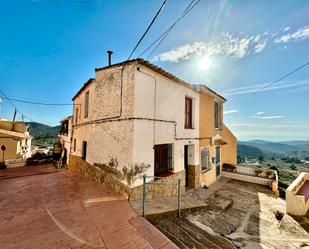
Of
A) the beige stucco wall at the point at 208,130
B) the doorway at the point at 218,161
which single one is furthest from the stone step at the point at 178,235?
the doorway at the point at 218,161

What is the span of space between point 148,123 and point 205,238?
165 inches

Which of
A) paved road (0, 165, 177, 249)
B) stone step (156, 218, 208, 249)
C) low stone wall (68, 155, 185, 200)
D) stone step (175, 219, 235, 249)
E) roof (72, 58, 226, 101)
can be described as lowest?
stone step (175, 219, 235, 249)

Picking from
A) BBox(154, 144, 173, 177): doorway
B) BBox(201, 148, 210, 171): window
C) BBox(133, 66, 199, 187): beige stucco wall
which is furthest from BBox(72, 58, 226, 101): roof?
BBox(201, 148, 210, 171): window

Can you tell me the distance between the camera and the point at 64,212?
15.8 ft

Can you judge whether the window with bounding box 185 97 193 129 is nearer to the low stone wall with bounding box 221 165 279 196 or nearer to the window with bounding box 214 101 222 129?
the window with bounding box 214 101 222 129

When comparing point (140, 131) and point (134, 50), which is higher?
point (134, 50)

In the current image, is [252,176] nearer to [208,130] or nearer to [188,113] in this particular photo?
[208,130]

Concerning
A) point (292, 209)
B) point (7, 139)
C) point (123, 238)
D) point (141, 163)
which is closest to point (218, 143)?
point (292, 209)

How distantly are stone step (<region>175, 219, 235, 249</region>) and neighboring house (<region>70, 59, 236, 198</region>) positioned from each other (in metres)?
2.20

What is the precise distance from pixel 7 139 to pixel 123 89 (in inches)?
746

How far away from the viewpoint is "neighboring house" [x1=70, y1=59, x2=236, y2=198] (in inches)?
253

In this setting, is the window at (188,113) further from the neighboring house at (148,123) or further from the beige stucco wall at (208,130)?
the beige stucco wall at (208,130)

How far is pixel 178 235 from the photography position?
4.29 meters

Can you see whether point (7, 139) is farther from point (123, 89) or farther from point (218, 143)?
point (218, 143)
